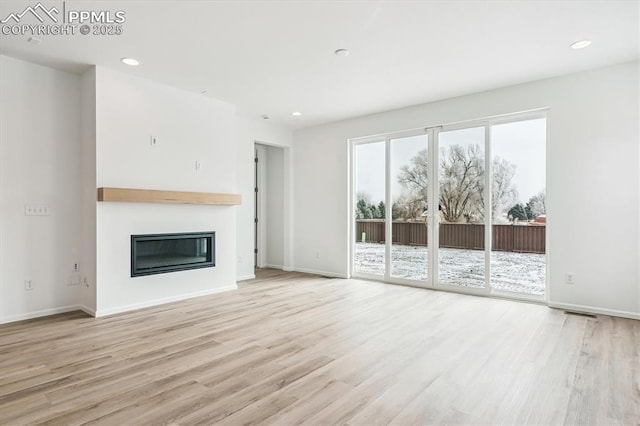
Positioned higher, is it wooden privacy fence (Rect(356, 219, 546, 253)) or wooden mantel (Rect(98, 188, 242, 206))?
wooden mantel (Rect(98, 188, 242, 206))

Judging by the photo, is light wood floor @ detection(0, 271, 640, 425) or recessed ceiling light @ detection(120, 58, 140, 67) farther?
recessed ceiling light @ detection(120, 58, 140, 67)

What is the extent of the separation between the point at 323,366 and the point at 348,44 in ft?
9.35

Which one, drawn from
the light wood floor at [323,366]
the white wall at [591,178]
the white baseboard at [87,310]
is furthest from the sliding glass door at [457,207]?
the white baseboard at [87,310]

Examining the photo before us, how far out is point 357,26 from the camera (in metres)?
3.10

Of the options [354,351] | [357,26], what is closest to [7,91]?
[357,26]

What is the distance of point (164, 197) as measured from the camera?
14.3ft

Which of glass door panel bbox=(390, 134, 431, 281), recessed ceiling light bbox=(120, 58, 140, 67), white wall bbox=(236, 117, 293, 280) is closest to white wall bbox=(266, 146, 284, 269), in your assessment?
white wall bbox=(236, 117, 293, 280)

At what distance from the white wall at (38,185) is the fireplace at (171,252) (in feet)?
2.31

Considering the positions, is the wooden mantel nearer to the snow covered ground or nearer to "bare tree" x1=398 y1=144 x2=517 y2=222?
the snow covered ground

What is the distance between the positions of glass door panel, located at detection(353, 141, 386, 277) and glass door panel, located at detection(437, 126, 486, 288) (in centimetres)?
100

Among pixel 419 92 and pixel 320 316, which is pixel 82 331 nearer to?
pixel 320 316

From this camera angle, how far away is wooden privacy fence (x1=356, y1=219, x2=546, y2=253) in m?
4.59

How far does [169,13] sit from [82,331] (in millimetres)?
2993

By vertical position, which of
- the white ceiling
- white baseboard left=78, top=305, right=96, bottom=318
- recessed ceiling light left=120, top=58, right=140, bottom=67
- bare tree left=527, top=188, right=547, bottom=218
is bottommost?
white baseboard left=78, top=305, right=96, bottom=318
